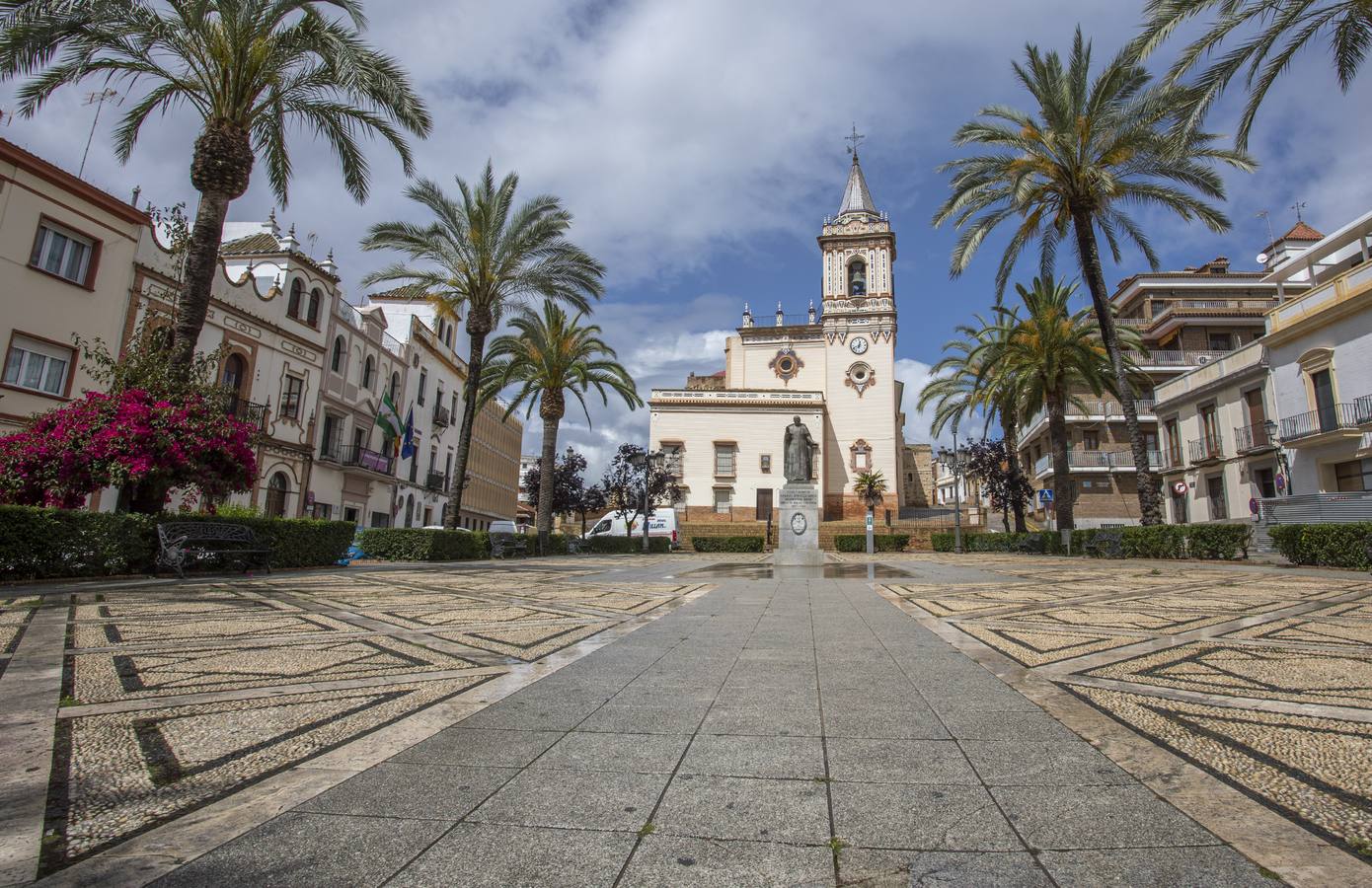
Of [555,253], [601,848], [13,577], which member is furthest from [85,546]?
[555,253]

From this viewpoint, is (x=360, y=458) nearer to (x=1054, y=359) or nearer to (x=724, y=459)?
(x=724, y=459)

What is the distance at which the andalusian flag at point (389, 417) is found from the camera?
3008cm

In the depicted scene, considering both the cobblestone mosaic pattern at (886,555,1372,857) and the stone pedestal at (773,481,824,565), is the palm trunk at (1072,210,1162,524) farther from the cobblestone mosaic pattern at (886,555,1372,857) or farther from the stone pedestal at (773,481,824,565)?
the cobblestone mosaic pattern at (886,555,1372,857)

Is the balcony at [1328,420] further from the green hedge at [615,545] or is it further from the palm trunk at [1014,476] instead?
the green hedge at [615,545]

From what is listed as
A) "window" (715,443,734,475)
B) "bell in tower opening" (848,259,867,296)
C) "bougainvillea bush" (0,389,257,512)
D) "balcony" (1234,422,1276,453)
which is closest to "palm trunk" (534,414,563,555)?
"bougainvillea bush" (0,389,257,512)

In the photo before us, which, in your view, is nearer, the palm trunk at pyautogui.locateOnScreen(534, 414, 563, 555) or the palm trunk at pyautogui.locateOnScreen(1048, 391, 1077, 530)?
the palm trunk at pyautogui.locateOnScreen(1048, 391, 1077, 530)

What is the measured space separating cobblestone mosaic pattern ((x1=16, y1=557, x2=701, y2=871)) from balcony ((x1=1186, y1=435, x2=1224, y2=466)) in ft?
97.1

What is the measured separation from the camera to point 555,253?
21484mm

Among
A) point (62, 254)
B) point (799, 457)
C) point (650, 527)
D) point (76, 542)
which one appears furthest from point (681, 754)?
point (650, 527)

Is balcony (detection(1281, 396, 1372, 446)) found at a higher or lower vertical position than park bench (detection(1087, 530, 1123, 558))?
higher

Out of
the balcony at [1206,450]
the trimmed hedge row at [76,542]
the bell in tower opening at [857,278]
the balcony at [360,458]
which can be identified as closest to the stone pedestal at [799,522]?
the trimmed hedge row at [76,542]

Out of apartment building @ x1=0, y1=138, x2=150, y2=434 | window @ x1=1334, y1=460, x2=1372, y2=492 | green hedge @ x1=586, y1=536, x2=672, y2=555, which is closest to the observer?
apartment building @ x1=0, y1=138, x2=150, y2=434

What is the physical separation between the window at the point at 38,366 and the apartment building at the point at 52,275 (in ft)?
0.06

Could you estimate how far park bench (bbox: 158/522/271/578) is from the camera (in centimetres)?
1038
